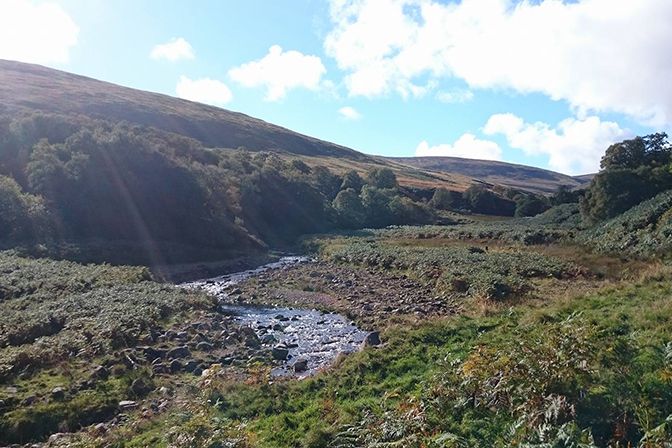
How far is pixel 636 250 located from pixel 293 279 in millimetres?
22606

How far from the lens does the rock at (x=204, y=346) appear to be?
17.8m

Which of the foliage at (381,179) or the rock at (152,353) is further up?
the foliage at (381,179)

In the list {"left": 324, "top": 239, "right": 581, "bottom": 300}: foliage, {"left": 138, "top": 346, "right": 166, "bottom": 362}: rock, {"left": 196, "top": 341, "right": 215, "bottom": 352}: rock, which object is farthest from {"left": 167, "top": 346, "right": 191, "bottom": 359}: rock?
{"left": 324, "top": 239, "right": 581, "bottom": 300}: foliage

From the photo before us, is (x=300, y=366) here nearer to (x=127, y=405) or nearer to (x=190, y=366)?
(x=190, y=366)

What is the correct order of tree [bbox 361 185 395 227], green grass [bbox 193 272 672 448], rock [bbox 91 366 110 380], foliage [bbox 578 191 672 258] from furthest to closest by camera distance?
1. tree [bbox 361 185 395 227]
2. foliage [bbox 578 191 672 258]
3. rock [bbox 91 366 110 380]
4. green grass [bbox 193 272 672 448]

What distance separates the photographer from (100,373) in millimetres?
14586

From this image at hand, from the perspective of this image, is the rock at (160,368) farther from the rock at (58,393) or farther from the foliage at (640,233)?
the foliage at (640,233)

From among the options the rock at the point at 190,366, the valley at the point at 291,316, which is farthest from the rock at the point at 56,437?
the rock at the point at 190,366

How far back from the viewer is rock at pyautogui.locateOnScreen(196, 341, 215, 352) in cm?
1783

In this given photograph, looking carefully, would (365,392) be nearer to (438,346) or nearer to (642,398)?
(438,346)

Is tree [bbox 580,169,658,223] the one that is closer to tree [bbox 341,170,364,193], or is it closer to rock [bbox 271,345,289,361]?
rock [bbox 271,345,289,361]

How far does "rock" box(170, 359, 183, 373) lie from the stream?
291cm

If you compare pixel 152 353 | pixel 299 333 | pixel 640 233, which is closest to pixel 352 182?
pixel 640 233

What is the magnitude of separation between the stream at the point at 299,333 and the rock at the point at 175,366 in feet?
9.54
